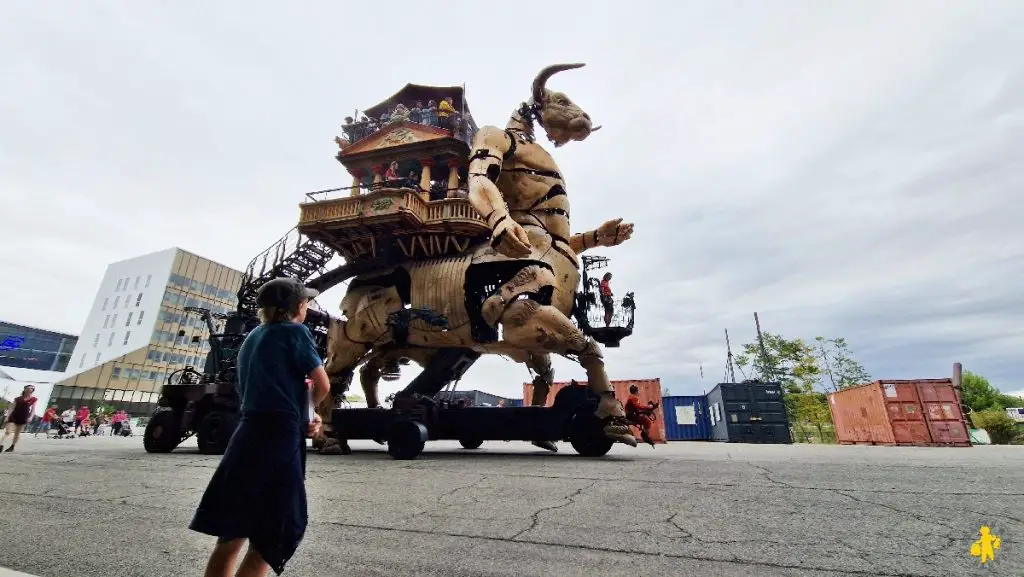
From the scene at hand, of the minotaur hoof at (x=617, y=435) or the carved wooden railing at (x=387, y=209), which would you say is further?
the carved wooden railing at (x=387, y=209)

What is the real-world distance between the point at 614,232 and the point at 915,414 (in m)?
11.2

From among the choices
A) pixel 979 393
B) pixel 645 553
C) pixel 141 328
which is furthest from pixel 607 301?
pixel 979 393

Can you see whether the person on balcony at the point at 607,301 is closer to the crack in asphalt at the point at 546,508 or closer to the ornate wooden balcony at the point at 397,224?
the ornate wooden balcony at the point at 397,224

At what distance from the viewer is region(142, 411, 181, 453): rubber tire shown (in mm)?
7496

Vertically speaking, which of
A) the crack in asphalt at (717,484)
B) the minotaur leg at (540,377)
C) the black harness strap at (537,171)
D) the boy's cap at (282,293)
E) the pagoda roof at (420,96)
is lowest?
the crack in asphalt at (717,484)

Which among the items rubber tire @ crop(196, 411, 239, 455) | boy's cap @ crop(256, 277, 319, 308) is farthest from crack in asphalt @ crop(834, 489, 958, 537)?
rubber tire @ crop(196, 411, 239, 455)

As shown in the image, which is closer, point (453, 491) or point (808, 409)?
point (453, 491)

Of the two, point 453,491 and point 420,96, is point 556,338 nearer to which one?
point 453,491

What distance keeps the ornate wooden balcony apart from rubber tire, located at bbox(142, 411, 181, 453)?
4.02 m

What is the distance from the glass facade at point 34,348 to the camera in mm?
47125

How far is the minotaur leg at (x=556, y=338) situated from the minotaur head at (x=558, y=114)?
269 cm

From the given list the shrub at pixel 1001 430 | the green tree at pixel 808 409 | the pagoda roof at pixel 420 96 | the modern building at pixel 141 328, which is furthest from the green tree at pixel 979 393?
the modern building at pixel 141 328

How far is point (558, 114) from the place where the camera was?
6527mm

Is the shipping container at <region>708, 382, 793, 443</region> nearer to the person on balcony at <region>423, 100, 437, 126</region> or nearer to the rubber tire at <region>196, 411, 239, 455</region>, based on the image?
the person on balcony at <region>423, 100, 437, 126</region>
